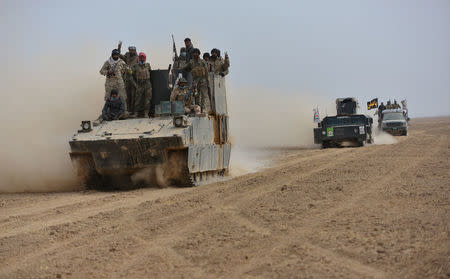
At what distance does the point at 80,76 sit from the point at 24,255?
522 inches

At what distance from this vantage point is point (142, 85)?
13.4 m

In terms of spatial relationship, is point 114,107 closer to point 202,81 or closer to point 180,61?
point 202,81

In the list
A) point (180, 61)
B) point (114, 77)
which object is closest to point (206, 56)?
point (180, 61)

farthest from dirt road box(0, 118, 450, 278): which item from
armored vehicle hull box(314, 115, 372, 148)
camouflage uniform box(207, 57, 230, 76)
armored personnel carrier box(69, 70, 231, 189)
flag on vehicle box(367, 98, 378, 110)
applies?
flag on vehicle box(367, 98, 378, 110)

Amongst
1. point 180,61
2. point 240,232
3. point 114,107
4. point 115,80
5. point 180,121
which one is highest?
point 180,61

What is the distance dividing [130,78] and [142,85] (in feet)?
0.98

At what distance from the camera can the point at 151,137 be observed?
10875 mm

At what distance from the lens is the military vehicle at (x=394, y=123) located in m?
34.7

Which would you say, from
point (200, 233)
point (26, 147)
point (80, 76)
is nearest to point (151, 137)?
point (26, 147)

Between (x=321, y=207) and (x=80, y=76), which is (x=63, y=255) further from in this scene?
(x=80, y=76)

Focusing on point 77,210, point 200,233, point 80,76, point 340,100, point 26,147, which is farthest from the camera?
point 340,100

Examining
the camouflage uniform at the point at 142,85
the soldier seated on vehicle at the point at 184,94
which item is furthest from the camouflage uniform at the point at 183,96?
the camouflage uniform at the point at 142,85

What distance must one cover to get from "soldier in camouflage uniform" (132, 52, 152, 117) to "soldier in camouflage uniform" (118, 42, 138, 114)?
0.41 ft

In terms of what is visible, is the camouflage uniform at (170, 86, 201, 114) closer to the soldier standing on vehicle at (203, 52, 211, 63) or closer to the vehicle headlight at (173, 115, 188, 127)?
the vehicle headlight at (173, 115, 188, 127)
